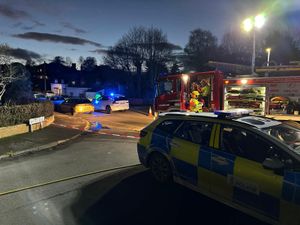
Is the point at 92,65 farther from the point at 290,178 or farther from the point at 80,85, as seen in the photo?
the point at 290,178

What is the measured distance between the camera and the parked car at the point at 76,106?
21031 millimetres

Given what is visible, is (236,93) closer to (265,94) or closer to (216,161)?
(265,94)

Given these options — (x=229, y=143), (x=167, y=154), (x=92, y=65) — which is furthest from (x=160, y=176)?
(x=92, y=65)

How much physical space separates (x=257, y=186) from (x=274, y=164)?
0.47 m

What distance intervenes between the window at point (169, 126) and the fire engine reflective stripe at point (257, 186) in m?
1.63

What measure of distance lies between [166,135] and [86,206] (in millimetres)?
1998

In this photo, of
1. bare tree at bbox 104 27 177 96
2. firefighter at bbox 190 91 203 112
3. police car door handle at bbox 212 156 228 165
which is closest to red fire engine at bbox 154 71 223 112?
firefighter at bbox 190 91 203 112

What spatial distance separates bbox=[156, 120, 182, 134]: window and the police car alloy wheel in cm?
→ 54

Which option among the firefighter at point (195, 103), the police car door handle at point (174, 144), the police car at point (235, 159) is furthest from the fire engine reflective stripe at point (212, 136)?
the firefighter at point (195, 103)

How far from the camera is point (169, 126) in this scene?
5.96m

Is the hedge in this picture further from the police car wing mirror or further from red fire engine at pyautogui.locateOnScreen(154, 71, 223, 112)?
the police car wing mirror

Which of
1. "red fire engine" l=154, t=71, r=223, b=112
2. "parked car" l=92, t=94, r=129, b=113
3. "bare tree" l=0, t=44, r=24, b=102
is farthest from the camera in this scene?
"parked car" l=92, t=94, r=129, b=113

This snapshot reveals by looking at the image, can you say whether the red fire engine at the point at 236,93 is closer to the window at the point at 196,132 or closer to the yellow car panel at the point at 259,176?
the window at the point at 196,132

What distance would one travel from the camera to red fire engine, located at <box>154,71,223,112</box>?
43.3 feet
